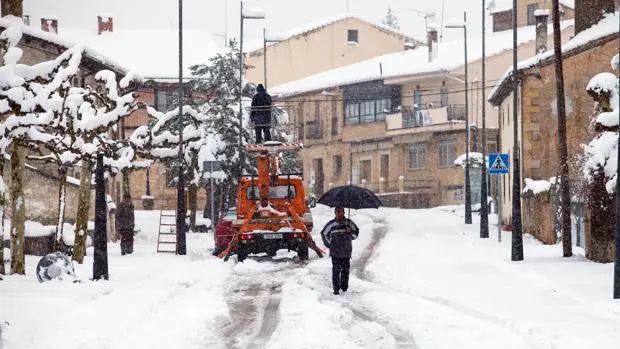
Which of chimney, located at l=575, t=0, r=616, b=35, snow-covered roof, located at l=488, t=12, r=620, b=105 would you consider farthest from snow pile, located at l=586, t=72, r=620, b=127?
chimney, located at l=575, t=0, r=616, b=35

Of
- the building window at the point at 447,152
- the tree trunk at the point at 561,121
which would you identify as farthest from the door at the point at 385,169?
the tree trunk at the point at 561,121

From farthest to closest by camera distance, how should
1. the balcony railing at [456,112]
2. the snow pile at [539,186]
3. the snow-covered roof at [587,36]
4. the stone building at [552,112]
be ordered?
the balcony railing at [456,112], the snow pile at [539,186], the stone building at [552,112], the snow-covered roof at [587,36]

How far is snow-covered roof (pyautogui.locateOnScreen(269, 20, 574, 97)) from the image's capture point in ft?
202

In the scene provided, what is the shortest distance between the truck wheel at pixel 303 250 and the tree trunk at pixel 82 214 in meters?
5.80

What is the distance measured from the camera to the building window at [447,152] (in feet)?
205

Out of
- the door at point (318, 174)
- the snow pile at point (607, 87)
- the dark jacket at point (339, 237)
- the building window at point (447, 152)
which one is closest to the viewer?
Result: the dark jacket at point (339, 237)

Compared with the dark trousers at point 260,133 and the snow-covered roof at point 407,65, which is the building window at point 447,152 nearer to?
the snow-covered roof at point 407,65

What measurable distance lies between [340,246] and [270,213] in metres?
8.51

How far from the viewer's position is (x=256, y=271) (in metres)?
24.2

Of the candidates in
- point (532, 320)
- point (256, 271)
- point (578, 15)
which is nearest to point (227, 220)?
point (256, 271)

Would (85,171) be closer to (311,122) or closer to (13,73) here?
(13,73)

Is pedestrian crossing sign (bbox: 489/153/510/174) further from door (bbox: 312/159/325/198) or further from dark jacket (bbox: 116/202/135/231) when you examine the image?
door (bbox: 312/159/325/198)

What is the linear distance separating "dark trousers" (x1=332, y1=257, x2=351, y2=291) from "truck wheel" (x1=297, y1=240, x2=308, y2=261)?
8.16 m

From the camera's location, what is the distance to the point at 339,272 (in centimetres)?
1847
